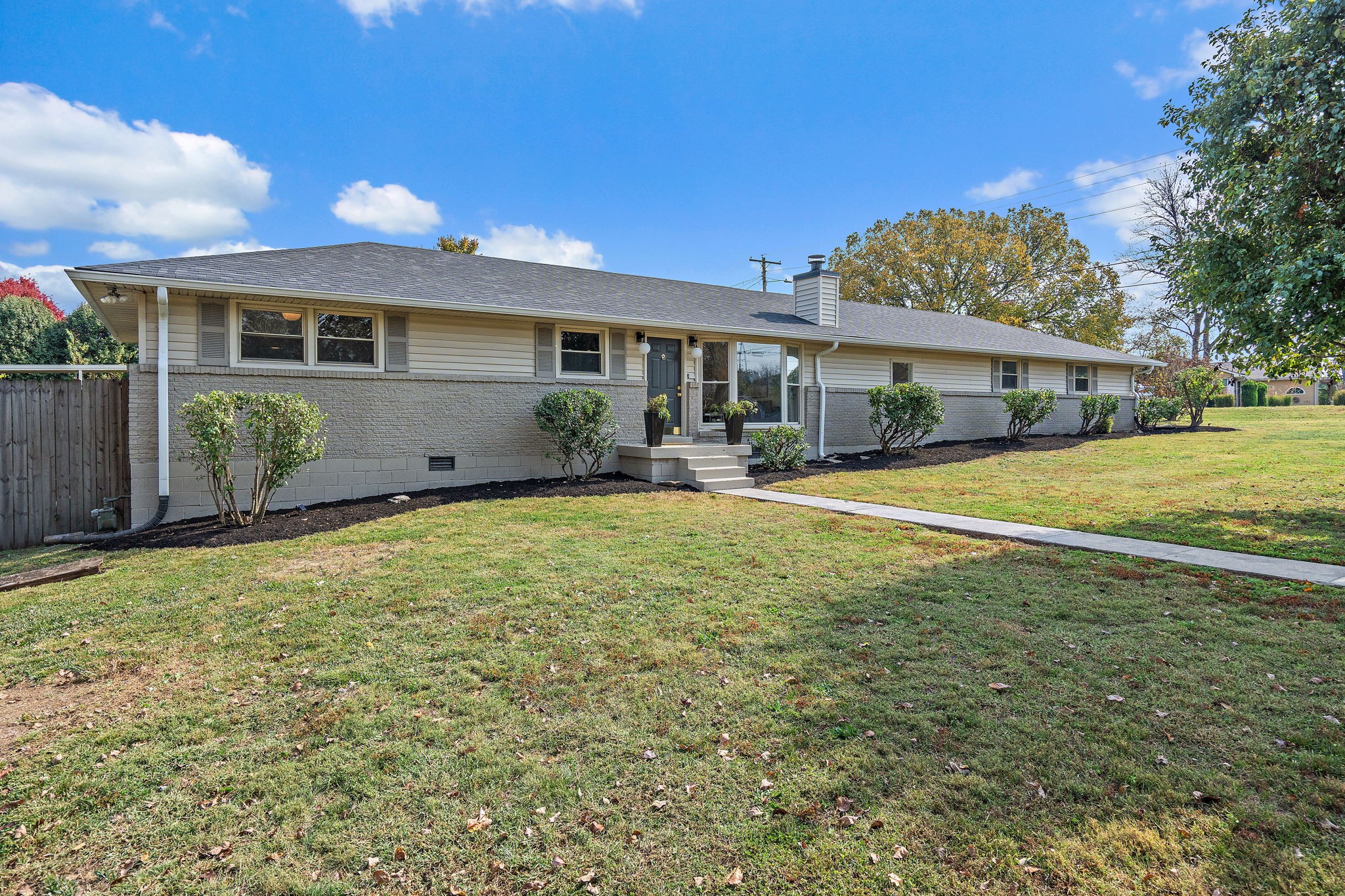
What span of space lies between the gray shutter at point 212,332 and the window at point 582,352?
15.9 feet

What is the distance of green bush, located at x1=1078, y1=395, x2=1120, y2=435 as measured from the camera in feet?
64.6

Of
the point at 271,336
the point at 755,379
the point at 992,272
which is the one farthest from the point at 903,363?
the point at 992,272

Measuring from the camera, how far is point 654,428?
11.2m

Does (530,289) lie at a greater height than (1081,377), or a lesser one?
greater

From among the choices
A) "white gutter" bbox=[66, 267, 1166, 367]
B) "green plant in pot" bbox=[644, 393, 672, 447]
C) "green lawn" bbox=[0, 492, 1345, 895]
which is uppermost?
"white gutter" bbox=[66, 267, 1166, 367]

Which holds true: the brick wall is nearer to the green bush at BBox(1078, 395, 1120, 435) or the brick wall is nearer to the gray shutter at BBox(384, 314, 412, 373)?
the gray shutter at BBox(384, 314, 412, 373)

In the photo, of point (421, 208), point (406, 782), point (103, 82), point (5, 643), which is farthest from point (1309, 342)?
point (421, 208)

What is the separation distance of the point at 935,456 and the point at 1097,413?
943 cm

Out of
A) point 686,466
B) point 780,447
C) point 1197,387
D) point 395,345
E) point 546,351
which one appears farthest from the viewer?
point 1197,387

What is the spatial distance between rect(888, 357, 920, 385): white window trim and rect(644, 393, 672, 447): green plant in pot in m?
7.37

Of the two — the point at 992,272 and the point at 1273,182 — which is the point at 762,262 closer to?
the point at 992,272

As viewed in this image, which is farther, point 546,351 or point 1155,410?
point 1155,410

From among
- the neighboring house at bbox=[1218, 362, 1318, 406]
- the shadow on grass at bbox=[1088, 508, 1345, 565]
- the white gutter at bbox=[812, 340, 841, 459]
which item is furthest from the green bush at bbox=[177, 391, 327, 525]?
the neighboring house at bbox=[1218, 362, 1318, 406]

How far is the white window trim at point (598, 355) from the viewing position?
11.1m
